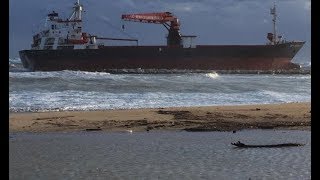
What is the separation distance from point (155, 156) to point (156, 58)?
45.9 m

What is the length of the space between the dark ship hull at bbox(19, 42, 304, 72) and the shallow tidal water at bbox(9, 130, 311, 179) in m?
42.3

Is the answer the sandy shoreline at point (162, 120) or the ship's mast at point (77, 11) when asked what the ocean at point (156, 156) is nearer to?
the sandy shoreline at point (162, 120)

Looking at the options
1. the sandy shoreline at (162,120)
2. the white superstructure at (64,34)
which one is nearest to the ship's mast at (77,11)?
the white superstructure at (64,34)

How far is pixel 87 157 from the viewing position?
586cm

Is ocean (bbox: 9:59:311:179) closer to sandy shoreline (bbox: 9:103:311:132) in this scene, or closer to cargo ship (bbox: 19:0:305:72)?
sandy shoreline (bbox: 9:103:311:132)

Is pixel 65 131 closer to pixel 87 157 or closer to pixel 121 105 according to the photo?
pixel 87 157

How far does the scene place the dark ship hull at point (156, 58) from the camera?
166ft

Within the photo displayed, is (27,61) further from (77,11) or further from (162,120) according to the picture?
(162,120)

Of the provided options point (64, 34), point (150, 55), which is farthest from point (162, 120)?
point (64, 34)

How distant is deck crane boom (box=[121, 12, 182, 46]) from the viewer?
185 ft

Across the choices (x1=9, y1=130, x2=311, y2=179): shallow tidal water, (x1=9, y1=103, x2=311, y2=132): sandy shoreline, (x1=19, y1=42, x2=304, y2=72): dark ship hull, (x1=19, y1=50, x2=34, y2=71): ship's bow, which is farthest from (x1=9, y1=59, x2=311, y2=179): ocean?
(x1=19, y1=50, x2=34, y2=71): ship's bow

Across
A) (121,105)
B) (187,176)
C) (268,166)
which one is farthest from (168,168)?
(121,105)

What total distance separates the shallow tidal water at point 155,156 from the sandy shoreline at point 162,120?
1.07 metres

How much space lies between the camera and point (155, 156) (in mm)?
5902
